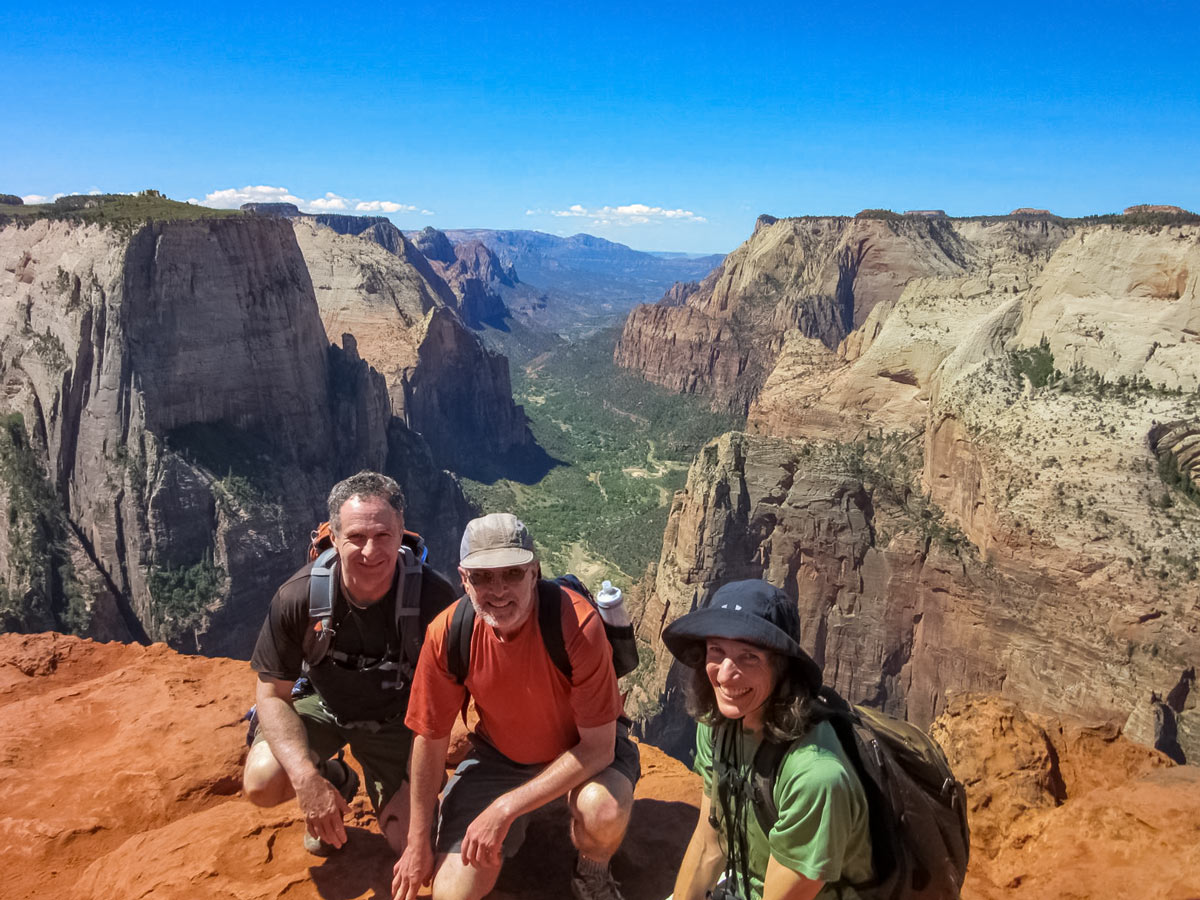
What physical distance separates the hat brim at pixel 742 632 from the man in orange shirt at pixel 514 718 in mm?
1038

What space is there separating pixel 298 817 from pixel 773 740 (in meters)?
4.62

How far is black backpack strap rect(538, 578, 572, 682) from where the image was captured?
4.57 metres

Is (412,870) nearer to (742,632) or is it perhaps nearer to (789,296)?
(742,632)

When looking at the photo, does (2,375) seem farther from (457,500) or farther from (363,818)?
(363,818)

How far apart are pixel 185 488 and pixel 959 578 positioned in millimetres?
31593

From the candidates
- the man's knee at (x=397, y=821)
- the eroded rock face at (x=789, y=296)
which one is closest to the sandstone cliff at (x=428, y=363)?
the eroded rock face at (x=789, y=296)

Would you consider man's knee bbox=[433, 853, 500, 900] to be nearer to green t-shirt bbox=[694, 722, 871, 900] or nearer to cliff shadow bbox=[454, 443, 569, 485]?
green t-shirt bbox=[694, 722, 871, 900]

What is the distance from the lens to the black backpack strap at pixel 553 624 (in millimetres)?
4574

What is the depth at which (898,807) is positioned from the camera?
11.6 feet

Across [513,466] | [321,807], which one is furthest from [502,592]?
[513,466]

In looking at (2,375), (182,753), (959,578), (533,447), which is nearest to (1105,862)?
(182,753)

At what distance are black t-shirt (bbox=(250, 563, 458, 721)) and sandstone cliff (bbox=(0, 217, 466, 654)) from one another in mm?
30279

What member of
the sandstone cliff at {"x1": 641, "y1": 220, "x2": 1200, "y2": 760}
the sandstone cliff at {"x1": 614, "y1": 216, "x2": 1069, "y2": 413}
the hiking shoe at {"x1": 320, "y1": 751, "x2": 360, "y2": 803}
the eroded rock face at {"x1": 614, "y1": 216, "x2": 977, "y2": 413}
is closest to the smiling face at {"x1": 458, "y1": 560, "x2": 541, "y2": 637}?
the hiking shoe at {"x1": 320, "y1": 751, "x2": 360, "y2": 803}

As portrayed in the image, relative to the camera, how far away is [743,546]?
26.8 m
